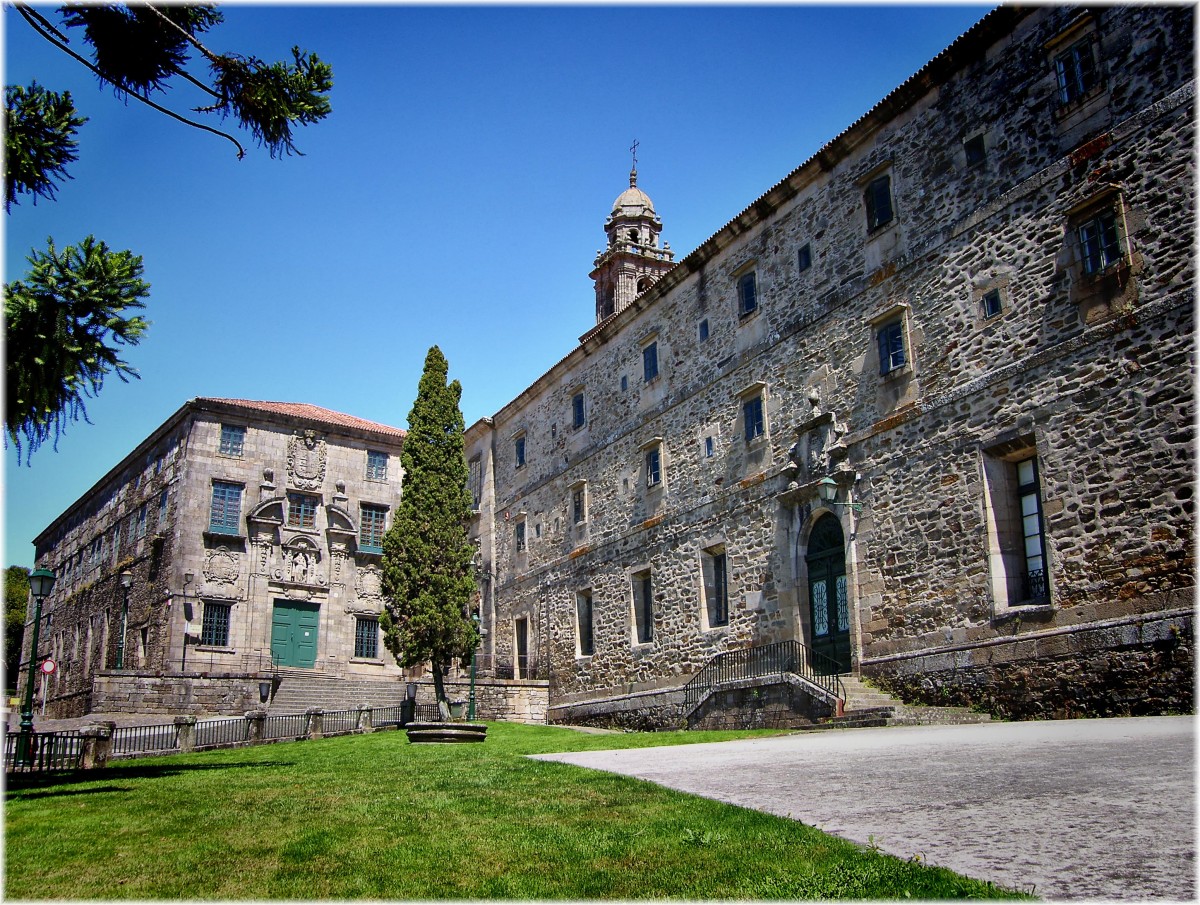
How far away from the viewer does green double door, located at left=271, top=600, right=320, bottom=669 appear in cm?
3738

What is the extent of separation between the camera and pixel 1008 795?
724 cm

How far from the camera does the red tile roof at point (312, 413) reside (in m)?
39.0

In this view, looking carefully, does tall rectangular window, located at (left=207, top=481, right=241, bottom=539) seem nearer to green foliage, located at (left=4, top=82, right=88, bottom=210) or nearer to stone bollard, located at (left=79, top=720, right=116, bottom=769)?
stone bollard, located at (left=79, top=720, right=116, bottom=769)

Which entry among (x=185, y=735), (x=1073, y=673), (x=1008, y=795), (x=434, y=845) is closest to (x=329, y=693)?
(x=185, y=735)

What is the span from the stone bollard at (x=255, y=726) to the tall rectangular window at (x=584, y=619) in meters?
10.2

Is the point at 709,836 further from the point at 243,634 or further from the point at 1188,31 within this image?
the point at 243,634

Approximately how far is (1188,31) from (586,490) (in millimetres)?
18977

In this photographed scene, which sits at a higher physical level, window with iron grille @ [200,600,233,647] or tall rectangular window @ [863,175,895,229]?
tall rectangular window @ [863,175,895,229]

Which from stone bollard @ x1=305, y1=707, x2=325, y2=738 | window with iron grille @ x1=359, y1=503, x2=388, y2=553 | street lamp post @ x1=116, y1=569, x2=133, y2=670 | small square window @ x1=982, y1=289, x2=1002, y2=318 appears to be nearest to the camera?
small square window @ x1=982, y1=289, x2=1002, y2=318

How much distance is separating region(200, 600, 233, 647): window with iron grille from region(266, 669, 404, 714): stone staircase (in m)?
3.00

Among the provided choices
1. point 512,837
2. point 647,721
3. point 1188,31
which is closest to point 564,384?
point 647,721

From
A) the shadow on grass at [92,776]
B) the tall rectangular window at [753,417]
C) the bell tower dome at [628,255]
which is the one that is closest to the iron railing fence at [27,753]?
the shadow on grass at [92,776]

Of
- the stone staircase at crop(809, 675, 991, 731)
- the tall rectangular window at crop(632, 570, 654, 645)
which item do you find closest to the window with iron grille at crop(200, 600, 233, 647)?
the tall rectangular window at crop(632, 570, 654, 645)

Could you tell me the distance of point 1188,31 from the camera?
48.3ft
